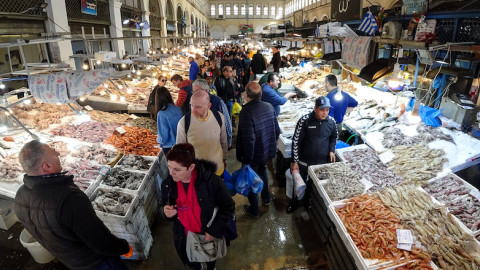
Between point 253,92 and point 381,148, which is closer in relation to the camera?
point 253,92

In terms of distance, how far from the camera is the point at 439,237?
268 centimetres

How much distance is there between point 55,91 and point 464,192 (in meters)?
5.67

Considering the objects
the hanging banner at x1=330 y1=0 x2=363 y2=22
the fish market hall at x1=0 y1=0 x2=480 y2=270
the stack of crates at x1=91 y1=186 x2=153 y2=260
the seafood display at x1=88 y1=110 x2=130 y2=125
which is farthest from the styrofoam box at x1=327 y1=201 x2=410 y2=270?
the hanging banner at x1=330 y1=0 x2=363 y2=22

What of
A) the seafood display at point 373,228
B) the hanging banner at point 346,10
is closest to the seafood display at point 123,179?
the seafood display at point 373,228

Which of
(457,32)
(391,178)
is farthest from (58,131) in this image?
(457,32)

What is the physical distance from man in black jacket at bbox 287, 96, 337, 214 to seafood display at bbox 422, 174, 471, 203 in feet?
4.40

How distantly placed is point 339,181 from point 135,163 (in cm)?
334

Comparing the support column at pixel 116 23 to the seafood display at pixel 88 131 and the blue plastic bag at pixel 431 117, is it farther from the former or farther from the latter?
the blue plastic bag at pixel 431 117

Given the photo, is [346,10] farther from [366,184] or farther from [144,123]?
[144,123]

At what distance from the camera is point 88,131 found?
5.61 metres

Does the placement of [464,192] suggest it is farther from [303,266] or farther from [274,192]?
[274,192]

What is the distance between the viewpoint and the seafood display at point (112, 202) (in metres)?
3.40

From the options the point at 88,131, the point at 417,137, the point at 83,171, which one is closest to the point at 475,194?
the point at 417,137

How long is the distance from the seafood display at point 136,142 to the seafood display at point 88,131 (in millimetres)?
236
